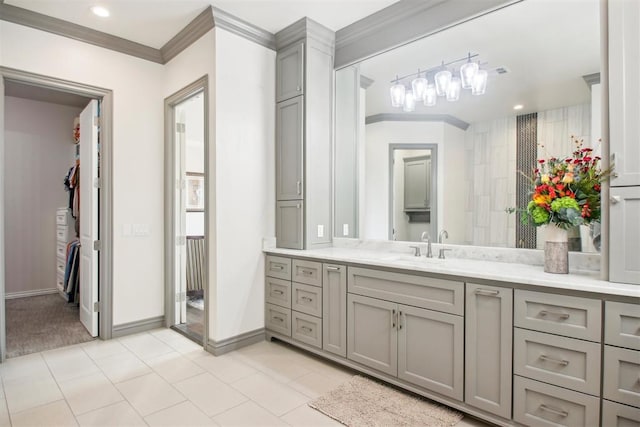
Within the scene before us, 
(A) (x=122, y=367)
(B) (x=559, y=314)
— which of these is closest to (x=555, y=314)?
(B) (x=559, y=314)

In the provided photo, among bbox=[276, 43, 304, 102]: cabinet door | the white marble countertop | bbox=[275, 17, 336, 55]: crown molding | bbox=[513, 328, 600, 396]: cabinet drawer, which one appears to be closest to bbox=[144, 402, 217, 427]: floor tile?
the white marble countertop

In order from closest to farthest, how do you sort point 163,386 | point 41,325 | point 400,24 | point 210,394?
point 210,394, point 163,386, point 400,24, point 41,325

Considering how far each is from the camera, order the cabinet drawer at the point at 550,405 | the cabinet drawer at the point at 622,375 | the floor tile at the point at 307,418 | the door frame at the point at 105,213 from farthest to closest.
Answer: the door frame at the point at 105,213, the floor tile at the point at 307,418, the cabinet drawer at the point at 550,405, the cabinet drawer at the point at 622,375

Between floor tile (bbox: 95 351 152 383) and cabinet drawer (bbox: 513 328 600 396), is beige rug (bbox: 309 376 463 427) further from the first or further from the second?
floor tile (bbox: 95 351 152 383)

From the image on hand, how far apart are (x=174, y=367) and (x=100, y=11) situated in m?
2.99

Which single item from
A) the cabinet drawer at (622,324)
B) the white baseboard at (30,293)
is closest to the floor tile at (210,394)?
the cabinet drawer at (622,324)

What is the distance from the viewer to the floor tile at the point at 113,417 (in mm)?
2029

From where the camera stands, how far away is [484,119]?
265 centimetres

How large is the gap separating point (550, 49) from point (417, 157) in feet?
3.75

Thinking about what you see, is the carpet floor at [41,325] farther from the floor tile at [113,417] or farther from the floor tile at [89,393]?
the floor tile at [113,417]

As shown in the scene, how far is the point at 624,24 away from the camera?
Answer: 5.66 ft

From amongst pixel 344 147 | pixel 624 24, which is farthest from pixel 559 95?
pixel 344 147

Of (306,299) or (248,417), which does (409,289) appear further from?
(248,417)

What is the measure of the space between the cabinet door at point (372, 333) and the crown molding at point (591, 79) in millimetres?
1790
